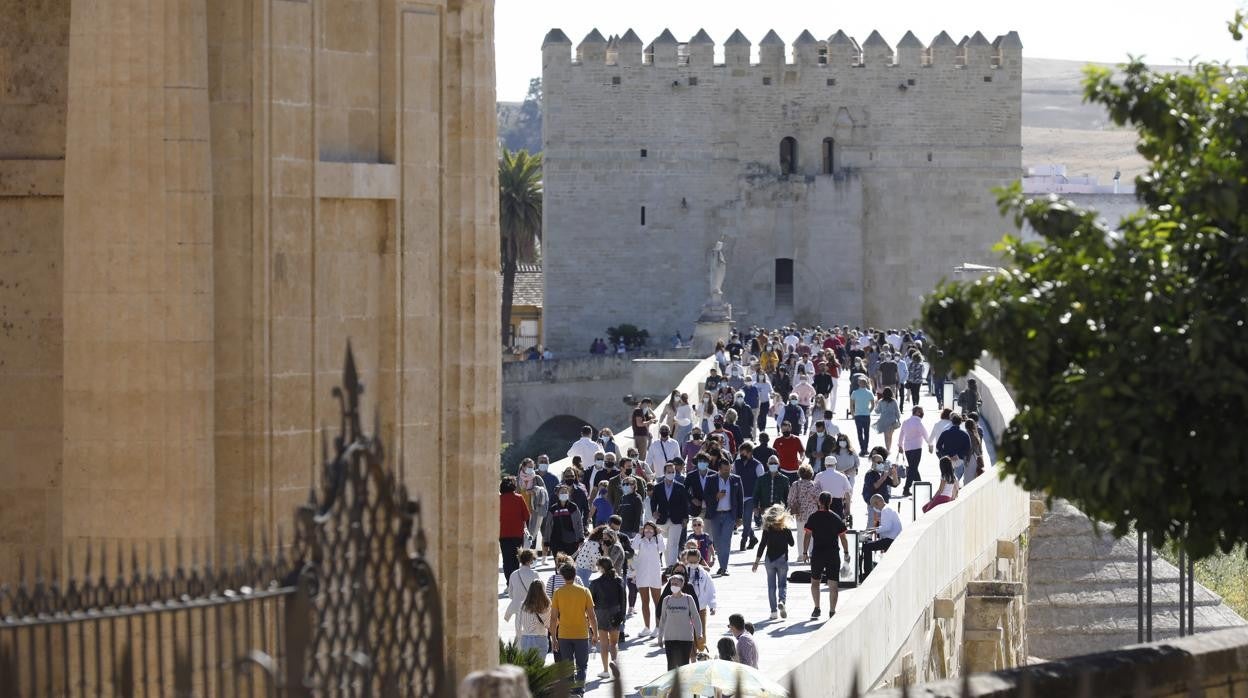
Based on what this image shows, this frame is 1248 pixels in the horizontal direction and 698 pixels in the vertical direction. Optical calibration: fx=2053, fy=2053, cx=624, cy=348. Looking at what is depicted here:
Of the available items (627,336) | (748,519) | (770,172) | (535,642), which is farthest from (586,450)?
(770,172)

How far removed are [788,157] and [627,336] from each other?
6846 millimetres

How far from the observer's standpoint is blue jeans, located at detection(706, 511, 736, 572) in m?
17.6

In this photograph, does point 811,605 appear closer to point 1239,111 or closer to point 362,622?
point 1239,111

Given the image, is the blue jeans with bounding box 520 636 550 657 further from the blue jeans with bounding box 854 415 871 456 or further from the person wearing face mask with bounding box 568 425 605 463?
the blue jeans with bounding box 854 415 871 456

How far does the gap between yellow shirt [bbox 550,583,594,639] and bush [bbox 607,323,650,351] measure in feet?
146

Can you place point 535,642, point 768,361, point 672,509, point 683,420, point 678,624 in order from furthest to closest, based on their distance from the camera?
point 768,361, point 683,420, point 672,509, point 678,624, point 535,642

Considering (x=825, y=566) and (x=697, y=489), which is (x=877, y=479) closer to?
(x=697, y=489)

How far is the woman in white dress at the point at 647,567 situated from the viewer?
15102 millimetres

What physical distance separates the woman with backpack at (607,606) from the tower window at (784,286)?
43.9m

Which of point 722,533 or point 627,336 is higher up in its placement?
point 627,336

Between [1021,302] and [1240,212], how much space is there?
2.40 feet

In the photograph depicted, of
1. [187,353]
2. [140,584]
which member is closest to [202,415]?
[187,353]

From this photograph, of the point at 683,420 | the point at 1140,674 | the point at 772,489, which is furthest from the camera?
the point at 683,420

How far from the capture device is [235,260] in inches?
322
